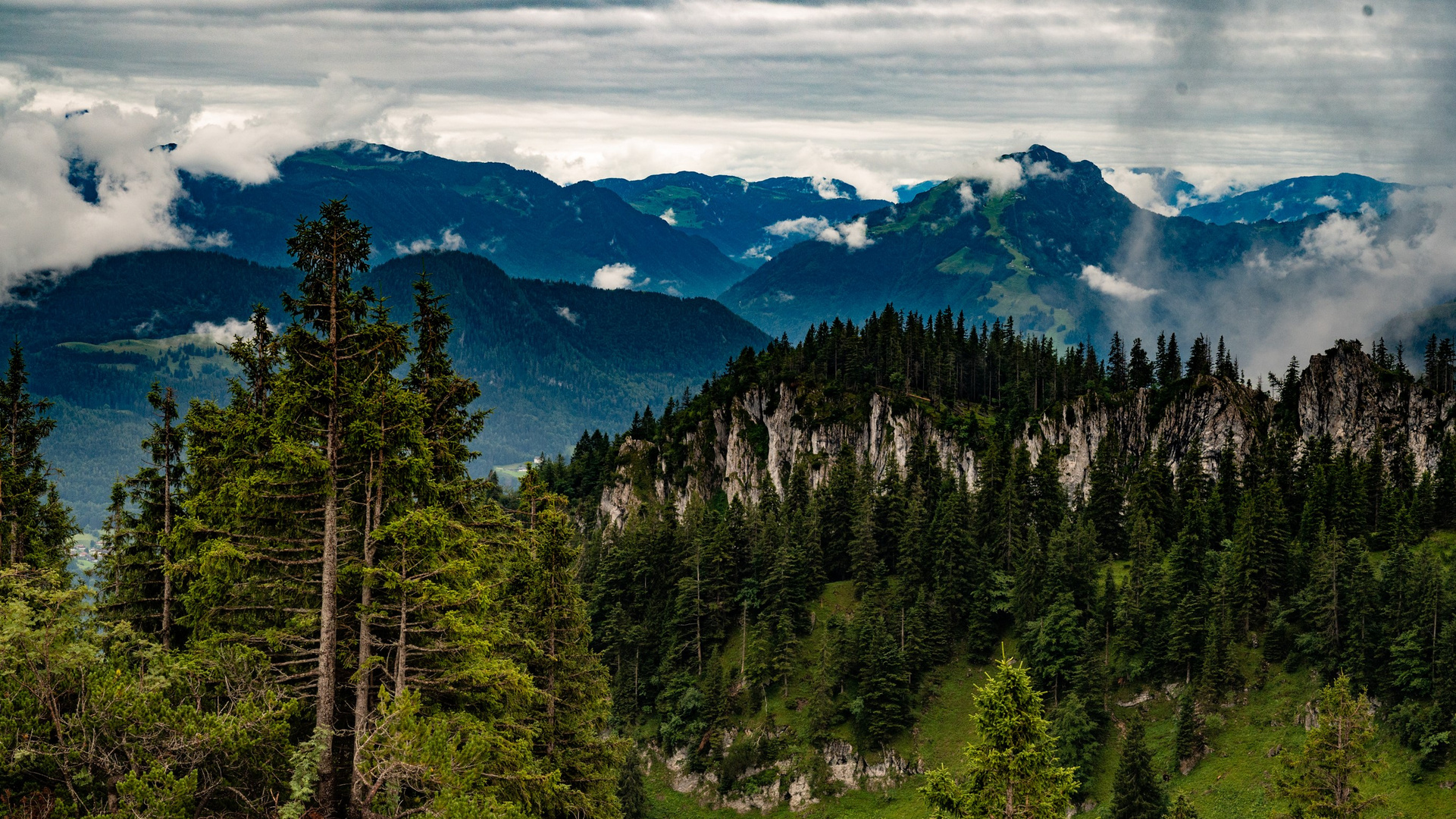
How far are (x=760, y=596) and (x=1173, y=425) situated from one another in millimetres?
78602

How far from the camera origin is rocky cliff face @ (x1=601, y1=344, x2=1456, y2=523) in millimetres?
138625

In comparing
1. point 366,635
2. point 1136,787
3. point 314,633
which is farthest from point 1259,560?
point 314,633

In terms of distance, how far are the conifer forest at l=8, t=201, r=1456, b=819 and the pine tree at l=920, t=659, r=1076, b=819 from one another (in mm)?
113

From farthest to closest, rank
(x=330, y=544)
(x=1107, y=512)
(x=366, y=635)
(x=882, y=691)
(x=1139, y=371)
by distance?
(x=1139, y=371) → (x=1107, y=512) → (x=882, y=691) → (x=366, y=635) → (x=330, y=544)

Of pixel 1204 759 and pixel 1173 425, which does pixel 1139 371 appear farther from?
pixel 1204 759

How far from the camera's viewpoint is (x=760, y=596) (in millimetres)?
107438

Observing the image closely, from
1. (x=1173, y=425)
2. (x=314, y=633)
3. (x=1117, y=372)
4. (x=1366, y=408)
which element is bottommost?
(x=1173, y=425)

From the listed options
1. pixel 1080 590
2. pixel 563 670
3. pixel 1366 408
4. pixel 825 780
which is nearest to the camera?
pixel 563 670

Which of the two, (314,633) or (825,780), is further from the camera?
(825,780)

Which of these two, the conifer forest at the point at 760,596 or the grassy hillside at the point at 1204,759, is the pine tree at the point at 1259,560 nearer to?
the conifer forest at the point at 760,596

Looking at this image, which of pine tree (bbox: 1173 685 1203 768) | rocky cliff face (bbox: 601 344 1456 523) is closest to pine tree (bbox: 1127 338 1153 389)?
rocky cliff face (bbox: 601 344 1456 523)

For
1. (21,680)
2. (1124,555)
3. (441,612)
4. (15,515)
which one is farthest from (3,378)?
(1124,555)

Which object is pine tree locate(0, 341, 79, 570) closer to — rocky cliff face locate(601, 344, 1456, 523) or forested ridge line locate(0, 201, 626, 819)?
forested ridge line locate(0, 201, 626, 819)

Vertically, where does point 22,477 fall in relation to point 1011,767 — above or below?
above
